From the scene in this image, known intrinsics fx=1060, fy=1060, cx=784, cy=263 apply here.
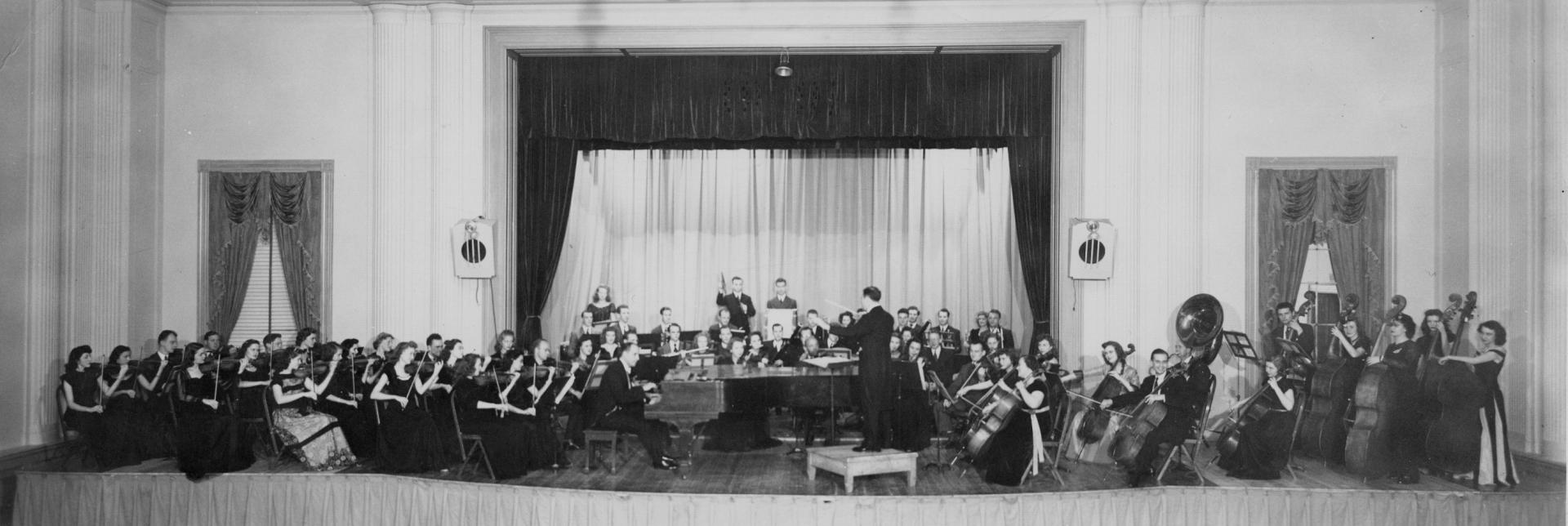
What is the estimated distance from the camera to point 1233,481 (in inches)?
319

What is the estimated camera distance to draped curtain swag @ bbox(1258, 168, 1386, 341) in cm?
1023

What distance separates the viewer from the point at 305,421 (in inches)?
337

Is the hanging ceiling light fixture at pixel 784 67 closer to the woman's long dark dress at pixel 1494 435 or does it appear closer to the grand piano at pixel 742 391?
the grand piano at pixel 742 391

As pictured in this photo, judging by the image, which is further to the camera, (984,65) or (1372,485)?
(984,65)

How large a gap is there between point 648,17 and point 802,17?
159cm

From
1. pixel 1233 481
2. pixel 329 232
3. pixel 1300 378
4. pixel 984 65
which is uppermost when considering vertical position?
pixel 984 65

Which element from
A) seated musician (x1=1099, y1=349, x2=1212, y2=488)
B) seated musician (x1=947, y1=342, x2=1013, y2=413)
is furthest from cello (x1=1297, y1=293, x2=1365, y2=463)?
seated musician (x1=947, y1=342, x2=1013, y2=413)

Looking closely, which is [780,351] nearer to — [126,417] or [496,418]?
[496,418]

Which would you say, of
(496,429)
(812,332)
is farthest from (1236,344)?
(496,429)

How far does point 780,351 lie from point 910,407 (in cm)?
192

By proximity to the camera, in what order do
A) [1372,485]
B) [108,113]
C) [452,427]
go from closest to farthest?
1. [1372,485]
2. [452,427]
3. [108,113]

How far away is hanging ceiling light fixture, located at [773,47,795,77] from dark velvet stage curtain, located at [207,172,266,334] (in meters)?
5.43

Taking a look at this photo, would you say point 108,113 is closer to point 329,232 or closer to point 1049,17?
point 329,232

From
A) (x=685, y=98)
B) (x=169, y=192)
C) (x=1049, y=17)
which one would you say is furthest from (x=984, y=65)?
(x=169, y=192)
